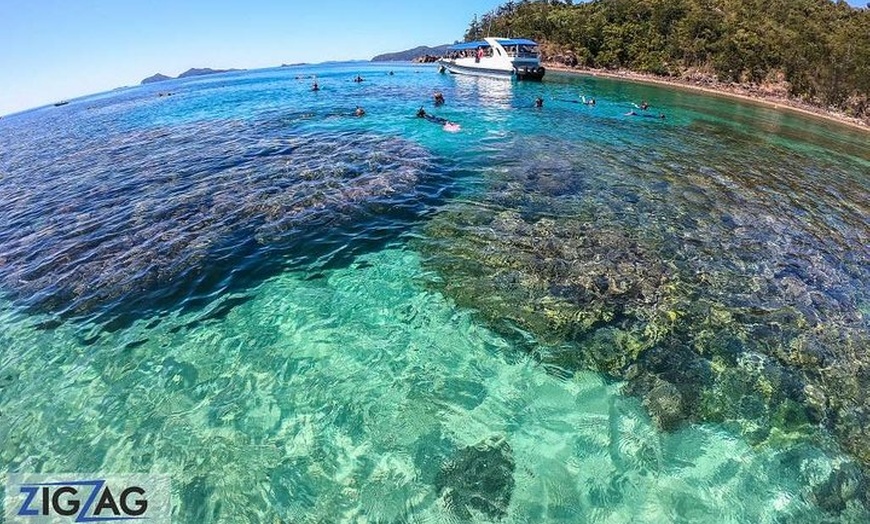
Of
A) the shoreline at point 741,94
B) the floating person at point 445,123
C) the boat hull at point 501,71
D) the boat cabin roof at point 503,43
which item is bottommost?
the shoreline at point 741,94

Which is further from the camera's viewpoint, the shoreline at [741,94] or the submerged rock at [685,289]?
the shoreline at [741,94]

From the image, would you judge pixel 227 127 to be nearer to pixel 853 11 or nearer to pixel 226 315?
pixel 226 315

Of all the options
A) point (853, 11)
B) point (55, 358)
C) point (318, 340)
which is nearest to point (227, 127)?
point (55, 358)

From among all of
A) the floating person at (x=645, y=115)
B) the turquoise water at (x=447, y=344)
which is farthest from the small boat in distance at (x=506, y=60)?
the turquoise water at (x=447, y=344)

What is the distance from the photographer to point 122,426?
749cm

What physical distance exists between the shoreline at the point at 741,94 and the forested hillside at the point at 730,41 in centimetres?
289

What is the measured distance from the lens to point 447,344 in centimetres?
931

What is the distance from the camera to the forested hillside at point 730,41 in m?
49.7

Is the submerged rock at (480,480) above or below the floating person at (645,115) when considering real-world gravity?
below

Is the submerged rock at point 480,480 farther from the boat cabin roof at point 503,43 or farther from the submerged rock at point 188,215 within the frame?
the boat cabin roof at point 503,43

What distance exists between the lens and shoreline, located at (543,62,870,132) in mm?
43500

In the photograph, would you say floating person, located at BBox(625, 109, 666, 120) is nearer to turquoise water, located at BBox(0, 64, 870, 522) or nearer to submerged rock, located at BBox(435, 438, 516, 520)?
turquoise water, located at BBox(0, 64, 870, 522)

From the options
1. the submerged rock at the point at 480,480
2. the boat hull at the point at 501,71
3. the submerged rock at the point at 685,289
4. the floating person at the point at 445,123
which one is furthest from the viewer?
the boat hull at the point at 501,71

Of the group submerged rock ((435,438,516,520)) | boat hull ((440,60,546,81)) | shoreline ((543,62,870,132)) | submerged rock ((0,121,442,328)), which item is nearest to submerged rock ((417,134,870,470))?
submerged rock ((435,438,516,520))
